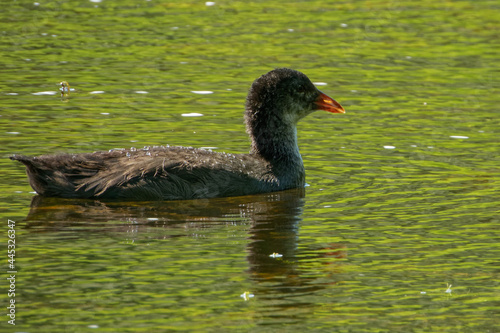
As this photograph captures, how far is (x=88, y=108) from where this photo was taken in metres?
15.9

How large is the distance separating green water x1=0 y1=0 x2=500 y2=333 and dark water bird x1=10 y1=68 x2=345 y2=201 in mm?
193

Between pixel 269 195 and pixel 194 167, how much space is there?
3.71 ft

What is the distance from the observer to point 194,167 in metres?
11.7

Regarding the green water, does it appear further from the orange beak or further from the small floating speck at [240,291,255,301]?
the orange beak

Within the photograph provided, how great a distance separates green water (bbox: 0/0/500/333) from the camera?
850cm

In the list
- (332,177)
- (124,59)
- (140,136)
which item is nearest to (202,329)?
(332,177)

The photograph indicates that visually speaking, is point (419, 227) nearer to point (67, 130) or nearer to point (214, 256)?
point (214, 256)

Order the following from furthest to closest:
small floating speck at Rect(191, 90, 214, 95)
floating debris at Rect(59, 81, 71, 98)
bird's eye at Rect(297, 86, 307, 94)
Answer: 1. small floating speck at Rect(191, 90, 214, 95)
2. floating debris at Rect(59, 81, 71, 98)
3. bird's eye at Rect(297, 86, 307, 94)

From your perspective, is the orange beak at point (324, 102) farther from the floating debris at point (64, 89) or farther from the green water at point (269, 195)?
the floating debris at point (64, 89)

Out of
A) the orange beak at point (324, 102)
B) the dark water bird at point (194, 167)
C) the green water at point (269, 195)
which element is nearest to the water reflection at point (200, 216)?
the green water at point (269, 195)

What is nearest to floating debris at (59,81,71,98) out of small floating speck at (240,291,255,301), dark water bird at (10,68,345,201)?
dark water bird at (10,68,345,201)

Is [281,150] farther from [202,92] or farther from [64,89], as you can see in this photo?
[64,89]

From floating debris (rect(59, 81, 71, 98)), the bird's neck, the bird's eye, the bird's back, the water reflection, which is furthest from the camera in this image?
floating debris (rect(59, 81, 71, 98))

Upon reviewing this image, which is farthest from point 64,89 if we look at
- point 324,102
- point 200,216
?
point 200,216
